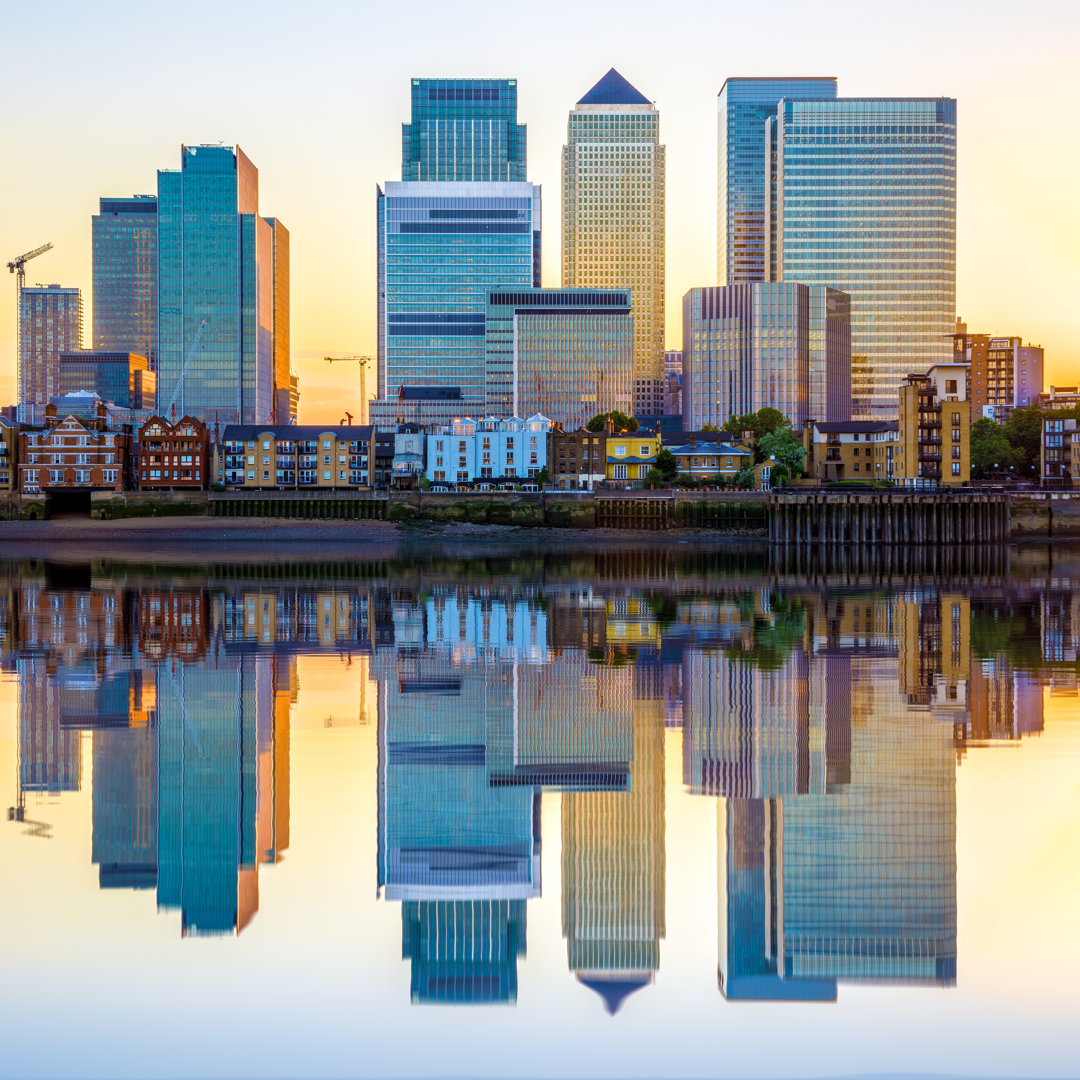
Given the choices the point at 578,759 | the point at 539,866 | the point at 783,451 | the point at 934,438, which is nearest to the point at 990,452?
the point at 934,438

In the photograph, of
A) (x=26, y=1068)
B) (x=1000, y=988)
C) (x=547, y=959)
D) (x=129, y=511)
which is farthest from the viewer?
(x=129, y=511)

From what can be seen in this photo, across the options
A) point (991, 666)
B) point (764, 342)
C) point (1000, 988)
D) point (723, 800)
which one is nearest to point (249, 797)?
point (723, 800)

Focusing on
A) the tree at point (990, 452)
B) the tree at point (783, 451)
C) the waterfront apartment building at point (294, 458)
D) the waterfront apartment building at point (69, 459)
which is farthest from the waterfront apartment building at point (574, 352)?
the waterfront apartment building at point (69, 459)

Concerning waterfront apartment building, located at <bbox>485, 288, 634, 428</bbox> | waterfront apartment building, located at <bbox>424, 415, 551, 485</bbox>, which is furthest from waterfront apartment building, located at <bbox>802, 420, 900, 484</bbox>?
waterfront apartment building, located at <bbox>485, 288, 634, 428</bbox>

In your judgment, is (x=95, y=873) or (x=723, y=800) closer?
(x=95, y=873)

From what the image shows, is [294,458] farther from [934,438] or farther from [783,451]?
[934,438]

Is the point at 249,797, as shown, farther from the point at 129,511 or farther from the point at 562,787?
the point at 129,511

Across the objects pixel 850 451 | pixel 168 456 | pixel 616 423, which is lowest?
pixel 168 456
